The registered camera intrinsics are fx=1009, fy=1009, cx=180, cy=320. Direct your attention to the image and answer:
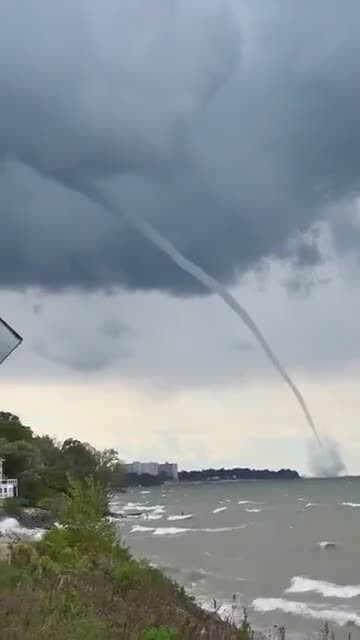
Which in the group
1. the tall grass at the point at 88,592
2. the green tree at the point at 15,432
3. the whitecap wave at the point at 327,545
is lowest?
the tall grass at the point at 88,592

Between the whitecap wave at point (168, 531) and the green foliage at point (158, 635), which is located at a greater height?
the whitecap wave at point (168, 531)

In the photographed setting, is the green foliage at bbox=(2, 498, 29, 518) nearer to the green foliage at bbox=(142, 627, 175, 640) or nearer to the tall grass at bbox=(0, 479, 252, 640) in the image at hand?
the tall grass at bbox=(0, 479, 252, 640)

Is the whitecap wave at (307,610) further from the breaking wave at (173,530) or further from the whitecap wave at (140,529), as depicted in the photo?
the whitecap wave at (140,529)

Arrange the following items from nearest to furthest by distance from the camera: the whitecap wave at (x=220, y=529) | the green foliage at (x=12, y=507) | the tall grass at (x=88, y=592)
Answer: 1. the tall grass at (x=88, y=592)
2. the green foliage at (x=12, y=507)
3. the whitecap wave at (x=220, y=529)

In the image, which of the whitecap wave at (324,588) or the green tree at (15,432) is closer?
the whitecap wave at (324,588)

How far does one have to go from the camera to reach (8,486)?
88.7 meters

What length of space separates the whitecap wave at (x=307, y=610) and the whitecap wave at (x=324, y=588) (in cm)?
339

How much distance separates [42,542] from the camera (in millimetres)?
24219

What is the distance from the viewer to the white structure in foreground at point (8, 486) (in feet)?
285

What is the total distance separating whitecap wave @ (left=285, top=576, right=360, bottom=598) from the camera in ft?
139

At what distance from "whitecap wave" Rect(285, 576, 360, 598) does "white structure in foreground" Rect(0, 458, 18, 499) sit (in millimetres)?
43673

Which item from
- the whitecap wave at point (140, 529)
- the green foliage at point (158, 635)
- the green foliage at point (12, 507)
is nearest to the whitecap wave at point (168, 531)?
the whitecap wave at point (140, 529)

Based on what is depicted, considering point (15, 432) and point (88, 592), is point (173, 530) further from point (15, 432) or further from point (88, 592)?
point (88, 592)

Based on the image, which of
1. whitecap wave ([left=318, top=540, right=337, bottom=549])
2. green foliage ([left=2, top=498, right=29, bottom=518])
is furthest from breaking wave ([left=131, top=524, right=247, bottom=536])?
whitecap wave ([left=318, top=540, right=337, bottom=549])
